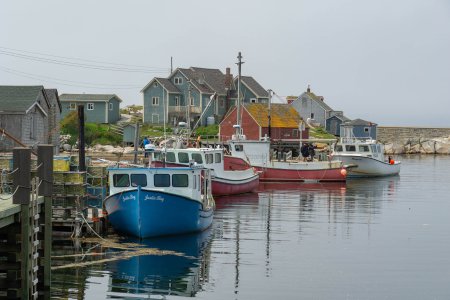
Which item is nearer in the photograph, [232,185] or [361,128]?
[232,185]

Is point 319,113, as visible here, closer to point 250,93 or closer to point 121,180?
point 250,93

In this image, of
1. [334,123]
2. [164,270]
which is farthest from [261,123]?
[164,270]

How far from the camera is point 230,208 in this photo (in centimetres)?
3928

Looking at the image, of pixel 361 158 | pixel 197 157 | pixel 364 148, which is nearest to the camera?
pixel 197 157

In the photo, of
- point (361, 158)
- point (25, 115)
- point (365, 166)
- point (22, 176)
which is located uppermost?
point (25, 115)

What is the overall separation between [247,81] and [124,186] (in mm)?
76500

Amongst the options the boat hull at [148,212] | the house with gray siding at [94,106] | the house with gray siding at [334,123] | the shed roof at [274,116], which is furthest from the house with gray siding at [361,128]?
the boat hull at [148,212]

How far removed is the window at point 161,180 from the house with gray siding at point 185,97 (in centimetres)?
6300

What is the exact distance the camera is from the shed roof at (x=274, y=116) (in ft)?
271

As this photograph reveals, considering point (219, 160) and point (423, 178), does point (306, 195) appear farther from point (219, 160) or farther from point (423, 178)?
point (423, 178)

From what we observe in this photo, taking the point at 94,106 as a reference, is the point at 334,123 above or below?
below

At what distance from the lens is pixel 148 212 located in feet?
88.0

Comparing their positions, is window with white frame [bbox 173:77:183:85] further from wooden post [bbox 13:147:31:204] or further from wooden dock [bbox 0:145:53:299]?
wooden post [bbox 13:147:31:204]

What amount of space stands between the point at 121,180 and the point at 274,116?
57207 mm
